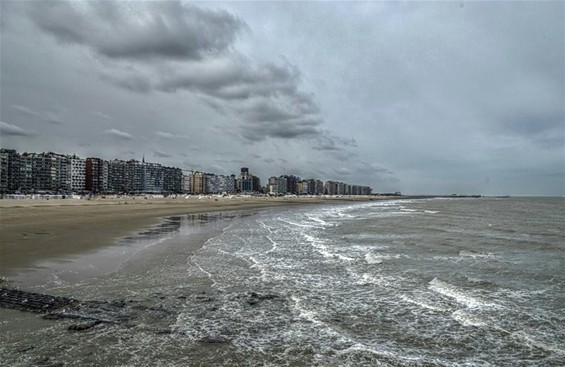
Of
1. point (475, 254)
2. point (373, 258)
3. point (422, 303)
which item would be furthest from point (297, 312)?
point (475, 254)

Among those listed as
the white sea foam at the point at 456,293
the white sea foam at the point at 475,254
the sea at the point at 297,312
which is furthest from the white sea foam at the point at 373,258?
the white sea foam at the point at 475,254

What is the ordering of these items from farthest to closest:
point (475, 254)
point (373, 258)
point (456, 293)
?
1. point (475, 254)
2. point (373, 258)
3. point (456, 293)

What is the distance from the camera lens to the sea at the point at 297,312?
18.5 ft

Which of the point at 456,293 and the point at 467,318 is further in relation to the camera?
the point at 456,293

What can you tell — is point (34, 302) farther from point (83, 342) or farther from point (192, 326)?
point (192, 326)

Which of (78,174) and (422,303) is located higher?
(78,174)

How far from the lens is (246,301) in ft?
27.8

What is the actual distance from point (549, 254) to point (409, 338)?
13532mm

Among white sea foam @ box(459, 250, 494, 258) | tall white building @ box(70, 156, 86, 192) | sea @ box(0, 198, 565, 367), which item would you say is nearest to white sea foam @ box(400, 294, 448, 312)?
sea @ box(0, 198, 565, 367)

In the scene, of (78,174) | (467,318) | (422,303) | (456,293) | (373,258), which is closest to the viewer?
(467,318)

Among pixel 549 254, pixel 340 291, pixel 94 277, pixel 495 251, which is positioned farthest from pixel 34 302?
pixel 549 254

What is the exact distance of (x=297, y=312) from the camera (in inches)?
307

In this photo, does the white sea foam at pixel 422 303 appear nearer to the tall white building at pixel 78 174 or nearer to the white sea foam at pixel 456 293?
the white sea foam at pixel 456 293

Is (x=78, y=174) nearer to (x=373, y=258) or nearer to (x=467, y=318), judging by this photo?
(x=373, y=258)
